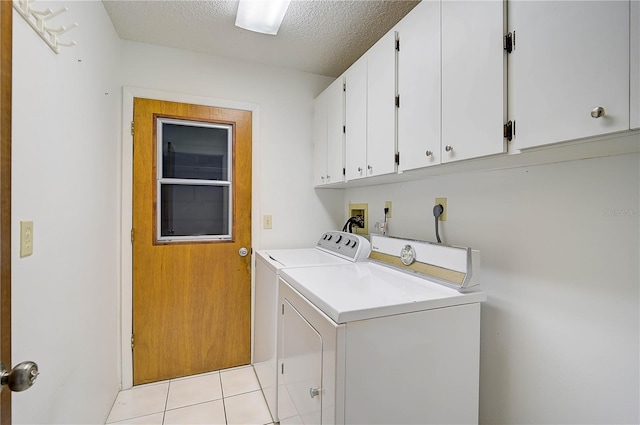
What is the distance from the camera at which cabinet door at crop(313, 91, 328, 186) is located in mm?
2312

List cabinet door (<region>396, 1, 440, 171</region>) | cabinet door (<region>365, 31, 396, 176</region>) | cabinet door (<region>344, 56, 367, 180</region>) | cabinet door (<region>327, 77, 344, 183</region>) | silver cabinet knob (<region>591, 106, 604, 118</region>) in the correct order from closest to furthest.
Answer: silver cabinet knob (<region>591, 106, 604, 118</region>)
cabinet door (<region>396, 1, 440, 171</region>)
cabinet door (<region>365, 31, 396, 176</region>)
cabinet door (<region>344, 56, 367, 180</region>)
cabinet door (<region>327, 77, 344, 183</region>)

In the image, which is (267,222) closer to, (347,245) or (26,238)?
(347,245)

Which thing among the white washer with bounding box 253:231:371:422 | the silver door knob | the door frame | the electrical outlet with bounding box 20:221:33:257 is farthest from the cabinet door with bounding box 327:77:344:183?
the silver door knob

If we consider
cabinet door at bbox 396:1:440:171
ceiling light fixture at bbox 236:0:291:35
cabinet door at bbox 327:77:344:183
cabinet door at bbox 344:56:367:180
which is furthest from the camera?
cabinet door at bbox 327:77:344:183

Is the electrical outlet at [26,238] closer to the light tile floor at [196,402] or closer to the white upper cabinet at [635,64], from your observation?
the light tile floor at [196,402]

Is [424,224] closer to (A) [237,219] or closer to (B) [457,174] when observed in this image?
(B) [457,174]

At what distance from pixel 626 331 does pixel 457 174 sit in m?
0.87

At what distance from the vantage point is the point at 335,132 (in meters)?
2.12

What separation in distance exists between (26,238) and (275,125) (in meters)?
1.84

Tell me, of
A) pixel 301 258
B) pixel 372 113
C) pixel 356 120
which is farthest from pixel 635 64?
pixel 301 258

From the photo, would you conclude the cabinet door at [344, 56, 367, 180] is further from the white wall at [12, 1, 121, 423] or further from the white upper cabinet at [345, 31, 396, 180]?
the white wall at [12, 1, 121, 423]

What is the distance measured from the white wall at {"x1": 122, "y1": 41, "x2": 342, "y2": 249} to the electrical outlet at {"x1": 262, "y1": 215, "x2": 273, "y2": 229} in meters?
0.03

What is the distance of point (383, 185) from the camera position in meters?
2.11

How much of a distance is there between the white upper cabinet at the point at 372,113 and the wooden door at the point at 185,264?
3.06ft
